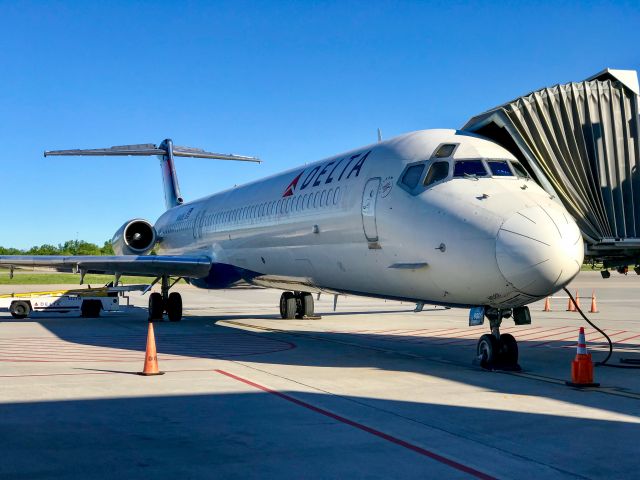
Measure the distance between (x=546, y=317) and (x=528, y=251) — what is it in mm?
13995

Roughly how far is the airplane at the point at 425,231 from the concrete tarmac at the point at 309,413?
3.67 ft

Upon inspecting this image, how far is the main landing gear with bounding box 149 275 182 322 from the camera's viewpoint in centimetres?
2103

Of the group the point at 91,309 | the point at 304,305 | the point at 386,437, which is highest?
the point at 91,309

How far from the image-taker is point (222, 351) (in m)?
12.7

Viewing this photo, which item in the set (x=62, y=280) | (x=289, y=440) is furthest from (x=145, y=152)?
(x=62, y=280)

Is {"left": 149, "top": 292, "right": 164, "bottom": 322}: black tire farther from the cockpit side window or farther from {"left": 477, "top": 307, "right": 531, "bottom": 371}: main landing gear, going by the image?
the cockpit side window

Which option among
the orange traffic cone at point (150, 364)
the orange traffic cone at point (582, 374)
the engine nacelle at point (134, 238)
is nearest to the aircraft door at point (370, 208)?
the orange traffic cone at point (582, 374)

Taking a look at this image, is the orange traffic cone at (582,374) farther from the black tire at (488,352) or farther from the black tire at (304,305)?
the black tire at (304,305)

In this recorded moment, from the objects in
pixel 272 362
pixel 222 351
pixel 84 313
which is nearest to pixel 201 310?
pixel 84 313

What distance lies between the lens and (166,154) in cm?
2977

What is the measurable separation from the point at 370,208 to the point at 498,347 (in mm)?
2813

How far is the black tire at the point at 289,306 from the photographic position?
21.1 meters

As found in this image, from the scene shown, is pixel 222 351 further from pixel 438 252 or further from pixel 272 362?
pixel 438 252

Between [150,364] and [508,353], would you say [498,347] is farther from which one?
[150,364]
